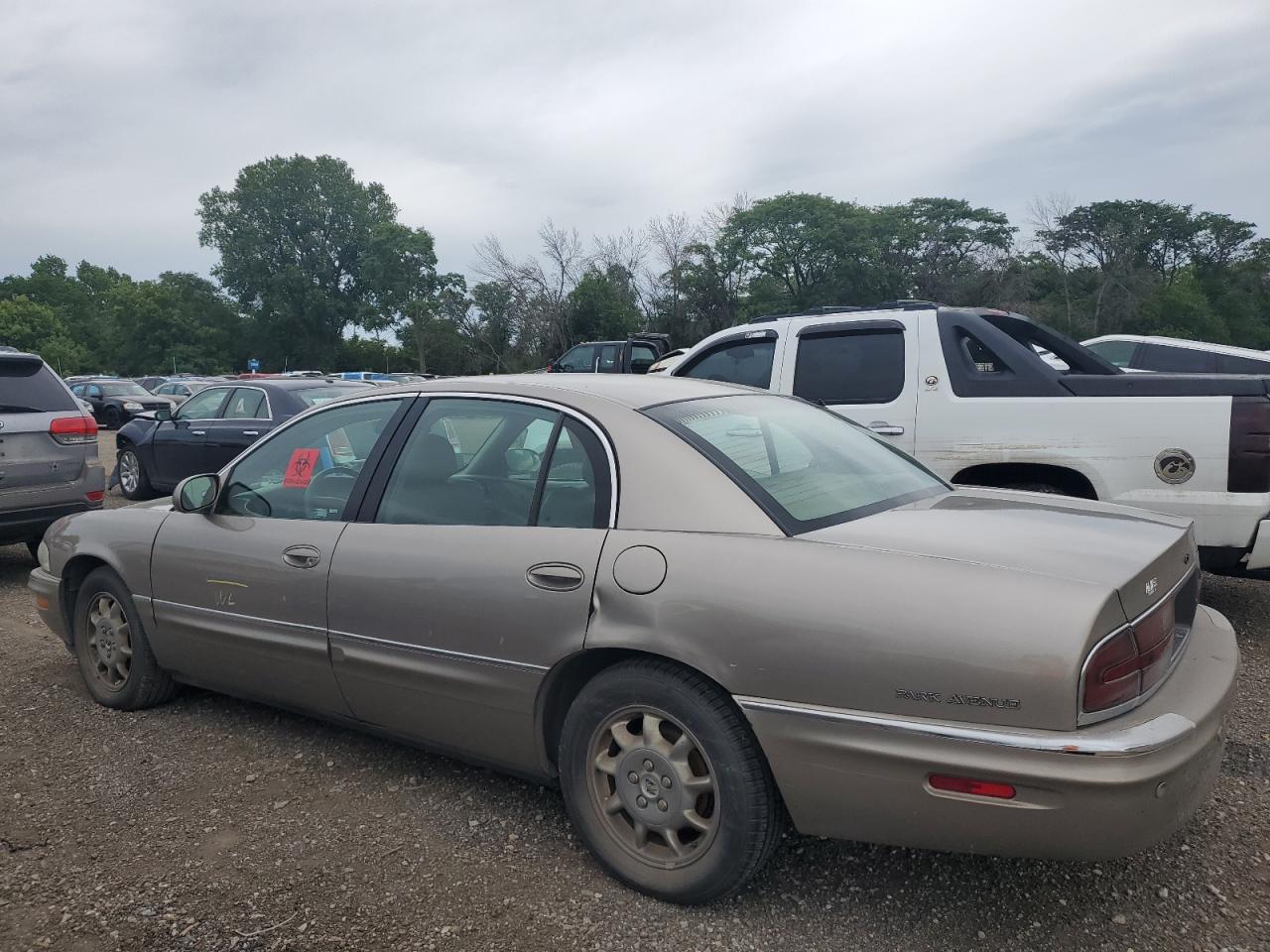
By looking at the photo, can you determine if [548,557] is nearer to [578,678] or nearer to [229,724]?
[578,678]

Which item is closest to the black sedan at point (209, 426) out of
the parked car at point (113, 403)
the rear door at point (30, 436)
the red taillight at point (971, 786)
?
the rear door at point (30, 436)

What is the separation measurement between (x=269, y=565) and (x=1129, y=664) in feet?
9.29

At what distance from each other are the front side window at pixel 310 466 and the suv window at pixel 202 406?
23.0ft

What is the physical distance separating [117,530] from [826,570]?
129 inches

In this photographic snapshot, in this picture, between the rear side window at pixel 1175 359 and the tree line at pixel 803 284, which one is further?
the tree line at pixel 803 284

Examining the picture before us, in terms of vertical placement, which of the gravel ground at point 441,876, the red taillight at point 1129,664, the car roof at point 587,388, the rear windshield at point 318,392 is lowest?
the gravel ground at point 441,876

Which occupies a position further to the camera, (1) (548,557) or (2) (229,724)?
(2) (229,724)

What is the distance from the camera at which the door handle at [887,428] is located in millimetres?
5598

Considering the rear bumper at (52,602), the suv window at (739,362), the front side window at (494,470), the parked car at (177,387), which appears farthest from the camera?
the parked car at (177,387)

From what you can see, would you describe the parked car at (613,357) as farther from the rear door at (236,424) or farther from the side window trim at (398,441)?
the side window trim at (398,441)

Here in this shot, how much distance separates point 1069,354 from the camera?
5.71m

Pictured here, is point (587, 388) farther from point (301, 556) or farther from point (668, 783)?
point (668, 783)

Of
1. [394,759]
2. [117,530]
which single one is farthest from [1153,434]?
[117,530]

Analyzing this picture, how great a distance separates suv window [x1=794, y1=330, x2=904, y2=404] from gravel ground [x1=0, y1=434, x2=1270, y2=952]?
2742mm
